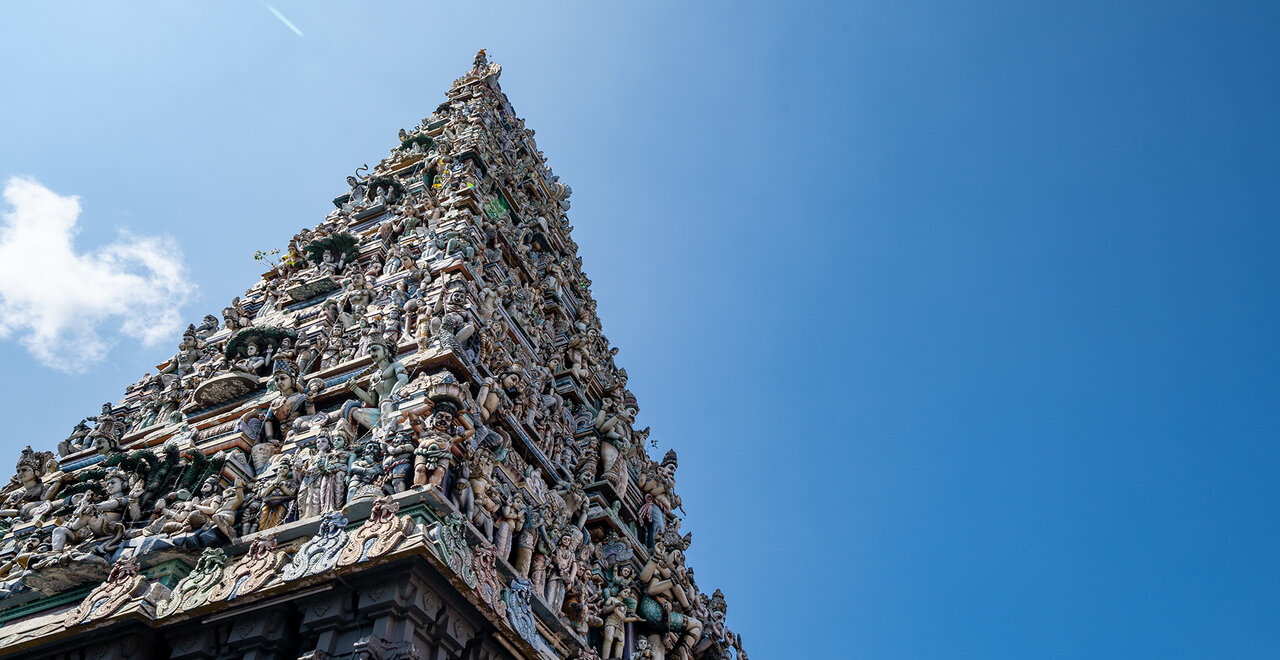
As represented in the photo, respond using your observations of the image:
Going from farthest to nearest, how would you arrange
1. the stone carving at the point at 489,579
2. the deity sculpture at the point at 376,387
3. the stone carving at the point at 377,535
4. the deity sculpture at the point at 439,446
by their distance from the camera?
1. the deity sculpture at the point at 376,387
2. the deity sculpture at the point at 439,446
3. the stone carving at the point at 489,579
4. the stone carving at the point at 377,535

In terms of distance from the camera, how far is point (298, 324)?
15.3m

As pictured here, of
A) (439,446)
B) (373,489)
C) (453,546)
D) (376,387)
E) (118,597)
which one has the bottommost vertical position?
(118,597)

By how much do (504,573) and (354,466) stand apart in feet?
5.71

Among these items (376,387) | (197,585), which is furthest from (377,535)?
(376,387)

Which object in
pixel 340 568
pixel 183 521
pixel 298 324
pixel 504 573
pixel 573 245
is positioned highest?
pixel 573 245

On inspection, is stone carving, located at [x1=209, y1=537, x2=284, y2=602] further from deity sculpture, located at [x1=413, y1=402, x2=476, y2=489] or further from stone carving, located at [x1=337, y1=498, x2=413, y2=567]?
deity sculpture, located at [x1=413, y1=402, x2=476, y2=489]

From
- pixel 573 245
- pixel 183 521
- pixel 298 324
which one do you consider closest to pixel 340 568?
pixel 183 521

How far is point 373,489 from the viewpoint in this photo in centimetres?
894

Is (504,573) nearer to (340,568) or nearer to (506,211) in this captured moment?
(340,568)

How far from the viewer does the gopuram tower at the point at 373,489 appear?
831 cm

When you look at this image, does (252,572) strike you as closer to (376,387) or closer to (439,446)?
(439,446)

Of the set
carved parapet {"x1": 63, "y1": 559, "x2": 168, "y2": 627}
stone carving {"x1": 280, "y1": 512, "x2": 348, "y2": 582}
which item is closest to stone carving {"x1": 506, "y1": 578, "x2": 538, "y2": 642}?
stone carving {"x1": 280, "y1": 512, "x2": 348, "y2": 582}

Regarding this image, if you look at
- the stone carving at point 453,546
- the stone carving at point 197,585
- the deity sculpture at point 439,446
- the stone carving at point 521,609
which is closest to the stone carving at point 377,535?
the stone carving at point 453,546

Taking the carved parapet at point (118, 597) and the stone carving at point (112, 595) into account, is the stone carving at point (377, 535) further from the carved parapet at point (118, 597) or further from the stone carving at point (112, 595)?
the stone carving at point (112, 595)
